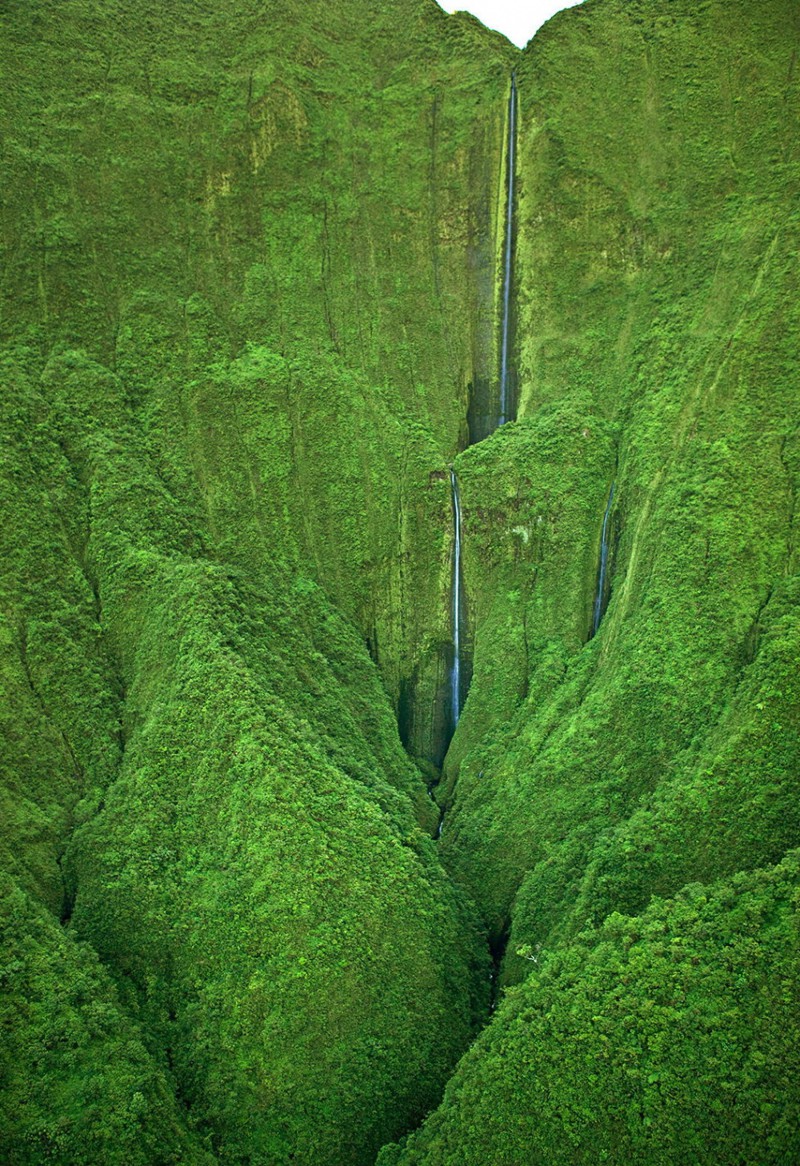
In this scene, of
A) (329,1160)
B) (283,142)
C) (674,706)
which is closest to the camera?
(329,1160)

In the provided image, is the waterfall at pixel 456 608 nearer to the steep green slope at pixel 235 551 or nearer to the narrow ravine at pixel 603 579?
the steep green slope at pixel 235 551

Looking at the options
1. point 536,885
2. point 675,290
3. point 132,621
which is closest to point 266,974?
point 536,885

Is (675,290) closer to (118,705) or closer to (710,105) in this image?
(710,105)

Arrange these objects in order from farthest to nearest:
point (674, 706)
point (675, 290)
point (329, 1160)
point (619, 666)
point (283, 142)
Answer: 1. point (283, 142)
2. point (675, 290)
3. point (619, 666)
4. point (674, 706)
5. point (329, 1160)

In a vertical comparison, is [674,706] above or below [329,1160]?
above

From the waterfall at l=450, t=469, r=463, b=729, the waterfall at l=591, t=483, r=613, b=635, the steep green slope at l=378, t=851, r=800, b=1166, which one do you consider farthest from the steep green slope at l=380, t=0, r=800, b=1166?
the waterfall at l=450, t=469, r=463, b=729

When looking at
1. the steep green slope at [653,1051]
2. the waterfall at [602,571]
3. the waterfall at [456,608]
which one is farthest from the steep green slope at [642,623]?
the waterfall at [456,608]

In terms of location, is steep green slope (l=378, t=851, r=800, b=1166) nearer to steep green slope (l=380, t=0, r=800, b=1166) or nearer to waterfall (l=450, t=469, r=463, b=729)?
steep green slope (l=380, t=0, r=800, b=1166)
